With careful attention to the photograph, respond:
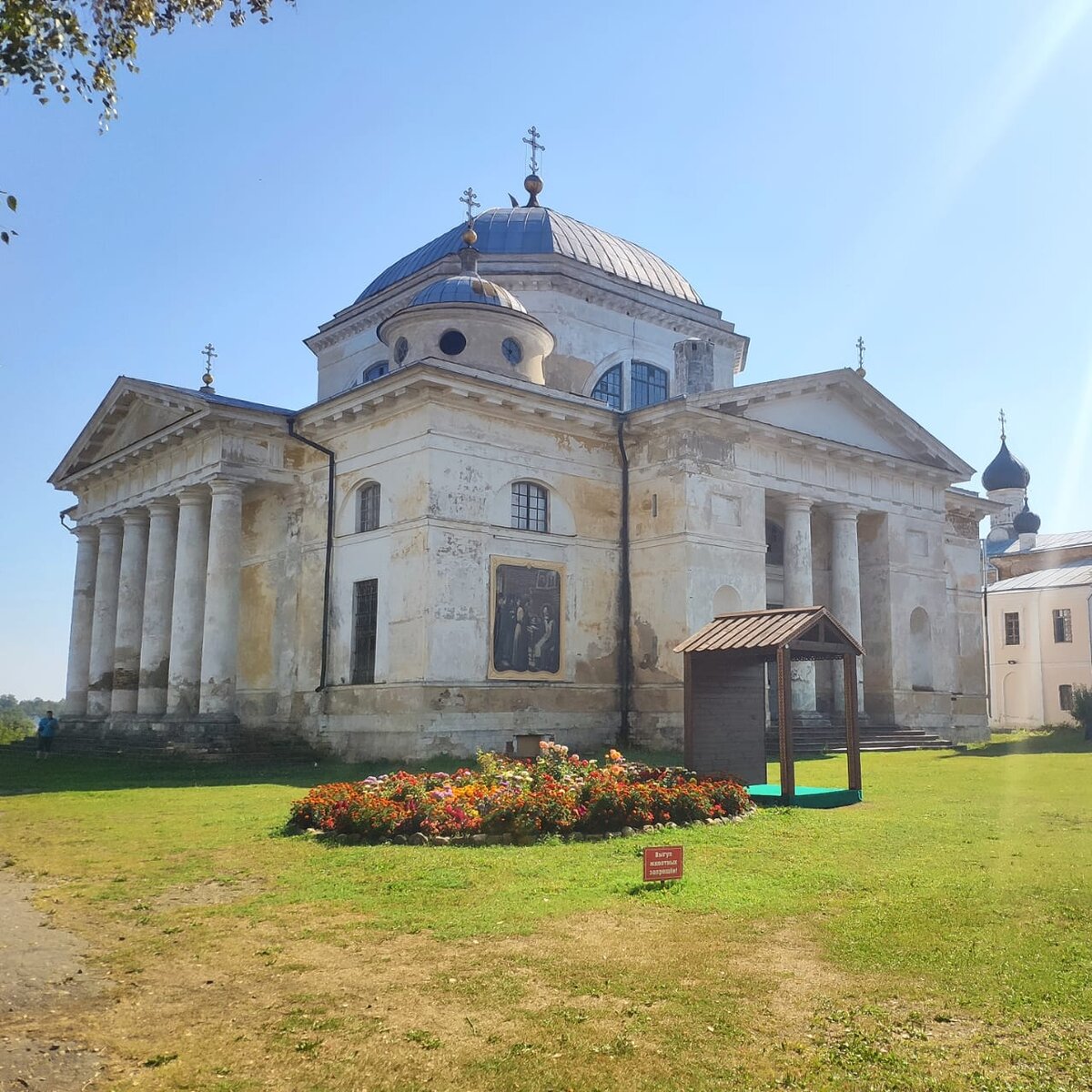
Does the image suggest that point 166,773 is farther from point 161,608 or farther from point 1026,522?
point 1026,522

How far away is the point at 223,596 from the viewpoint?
1009 inches

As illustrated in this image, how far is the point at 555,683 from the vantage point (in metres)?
23.9

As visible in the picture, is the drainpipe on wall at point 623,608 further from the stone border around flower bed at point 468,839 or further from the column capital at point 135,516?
the column capital at point 135,516

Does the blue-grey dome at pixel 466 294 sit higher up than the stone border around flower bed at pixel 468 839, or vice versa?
the blue-grey dome at pixel 466 294

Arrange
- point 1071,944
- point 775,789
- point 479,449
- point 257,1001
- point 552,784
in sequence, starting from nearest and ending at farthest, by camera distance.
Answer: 1. point 257,1001
2. point 1071,944
3. point 552,784
4. point 775,789
5. point 479,449

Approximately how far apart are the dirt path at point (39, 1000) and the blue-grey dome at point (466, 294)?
2011cm

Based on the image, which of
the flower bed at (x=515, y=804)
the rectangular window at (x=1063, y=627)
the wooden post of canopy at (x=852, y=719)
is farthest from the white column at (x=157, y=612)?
the rectangular window at (x=1063, y=627)

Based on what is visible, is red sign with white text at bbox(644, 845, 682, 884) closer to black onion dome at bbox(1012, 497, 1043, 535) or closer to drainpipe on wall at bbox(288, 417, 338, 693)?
drainpipe on wall at bbox(288, 417, 338, 693)

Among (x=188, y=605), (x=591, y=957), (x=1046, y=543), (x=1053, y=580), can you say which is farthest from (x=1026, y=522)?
(x=591, y=957)

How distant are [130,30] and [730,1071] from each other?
27.1ft

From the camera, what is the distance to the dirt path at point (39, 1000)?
4.92 meters

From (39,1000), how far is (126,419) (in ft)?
89.5

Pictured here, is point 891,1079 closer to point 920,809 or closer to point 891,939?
point 891,939

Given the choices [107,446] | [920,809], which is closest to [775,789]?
→ [920,809]
